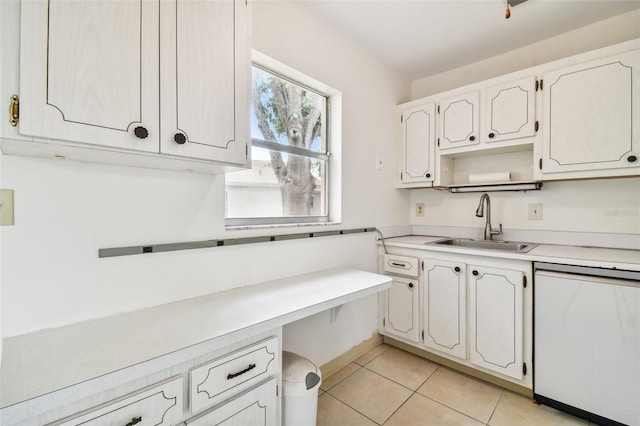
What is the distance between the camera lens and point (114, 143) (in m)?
0.86

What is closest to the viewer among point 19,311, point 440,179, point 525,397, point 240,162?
point 19,311

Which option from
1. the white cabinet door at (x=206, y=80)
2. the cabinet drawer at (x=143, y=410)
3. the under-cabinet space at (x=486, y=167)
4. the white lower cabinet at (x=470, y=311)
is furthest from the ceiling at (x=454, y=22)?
the cabinet drawer at (x=143, y=410)

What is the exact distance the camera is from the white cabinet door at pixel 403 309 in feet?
7.46

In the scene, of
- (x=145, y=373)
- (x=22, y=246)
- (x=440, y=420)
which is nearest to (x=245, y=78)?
(x=22, y=246)

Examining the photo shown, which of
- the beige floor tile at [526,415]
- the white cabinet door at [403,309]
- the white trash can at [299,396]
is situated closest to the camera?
the white trash can at [299,396]

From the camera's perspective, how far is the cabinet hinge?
705 mm

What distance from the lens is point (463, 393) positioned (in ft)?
6.08

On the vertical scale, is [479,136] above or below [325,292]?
above

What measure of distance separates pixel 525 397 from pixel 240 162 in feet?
7.46

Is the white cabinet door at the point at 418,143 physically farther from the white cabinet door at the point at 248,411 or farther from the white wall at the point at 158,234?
the white cabinet door at the point at 248,411

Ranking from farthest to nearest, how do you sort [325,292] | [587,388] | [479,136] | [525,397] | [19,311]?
1. [479,136]
2. [525,397]
3. [587,388]
4. [325,292]
5. [19,311]

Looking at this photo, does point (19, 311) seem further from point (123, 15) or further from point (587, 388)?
point (587, 388)

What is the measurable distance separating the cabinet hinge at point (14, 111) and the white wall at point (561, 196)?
2.85m

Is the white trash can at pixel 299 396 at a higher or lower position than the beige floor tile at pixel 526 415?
higher
